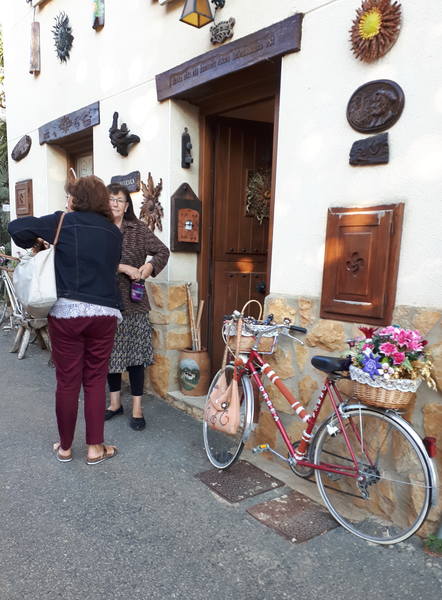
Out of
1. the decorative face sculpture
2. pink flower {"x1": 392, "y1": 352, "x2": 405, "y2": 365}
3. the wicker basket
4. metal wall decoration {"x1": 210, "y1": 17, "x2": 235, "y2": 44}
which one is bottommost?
the decorative face sculpture

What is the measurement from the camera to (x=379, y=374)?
1.92m

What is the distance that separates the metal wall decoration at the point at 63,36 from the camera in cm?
497

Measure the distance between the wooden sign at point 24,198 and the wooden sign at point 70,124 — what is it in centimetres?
75

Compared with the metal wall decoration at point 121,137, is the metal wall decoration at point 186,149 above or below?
below

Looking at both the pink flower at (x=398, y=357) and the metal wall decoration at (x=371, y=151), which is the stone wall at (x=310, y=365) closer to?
the pink flower at (x=398, y=357)

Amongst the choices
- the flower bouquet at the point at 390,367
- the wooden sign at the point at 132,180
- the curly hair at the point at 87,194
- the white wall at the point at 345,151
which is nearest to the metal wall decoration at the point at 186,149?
the wooden sign at the point at 132,180

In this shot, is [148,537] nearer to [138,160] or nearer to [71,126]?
[138,160]

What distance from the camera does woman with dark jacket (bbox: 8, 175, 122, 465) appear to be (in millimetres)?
2527

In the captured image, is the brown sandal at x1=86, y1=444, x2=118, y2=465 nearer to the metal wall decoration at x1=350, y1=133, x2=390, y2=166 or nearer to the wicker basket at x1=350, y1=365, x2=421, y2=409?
the wicker basket at x1=350, y1=365, x2=421, y2=409

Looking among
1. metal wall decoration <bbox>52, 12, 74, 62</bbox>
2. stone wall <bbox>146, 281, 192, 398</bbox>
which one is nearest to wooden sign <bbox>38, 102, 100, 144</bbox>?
metal wall decoration <bbox>52, 12, 74, 62</bbox>

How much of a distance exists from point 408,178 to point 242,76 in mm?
1594

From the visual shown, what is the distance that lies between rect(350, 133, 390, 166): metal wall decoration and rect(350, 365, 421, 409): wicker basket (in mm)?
1087

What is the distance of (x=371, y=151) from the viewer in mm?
2291

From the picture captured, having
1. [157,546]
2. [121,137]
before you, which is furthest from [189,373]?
[121,137]
